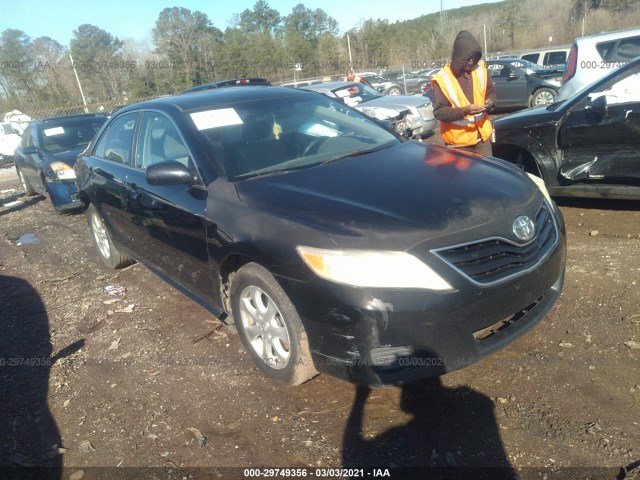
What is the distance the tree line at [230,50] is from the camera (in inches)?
1145

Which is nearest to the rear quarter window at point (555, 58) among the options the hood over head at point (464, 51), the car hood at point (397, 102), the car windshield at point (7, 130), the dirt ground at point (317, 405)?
the car hood at point (397, 102)

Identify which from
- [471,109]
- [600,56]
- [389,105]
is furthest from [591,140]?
[389,105]

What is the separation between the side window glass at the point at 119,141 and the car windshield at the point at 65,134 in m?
4.41

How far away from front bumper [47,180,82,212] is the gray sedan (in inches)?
202

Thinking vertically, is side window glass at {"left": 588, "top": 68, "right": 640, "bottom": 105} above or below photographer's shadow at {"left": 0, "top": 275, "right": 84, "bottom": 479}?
above

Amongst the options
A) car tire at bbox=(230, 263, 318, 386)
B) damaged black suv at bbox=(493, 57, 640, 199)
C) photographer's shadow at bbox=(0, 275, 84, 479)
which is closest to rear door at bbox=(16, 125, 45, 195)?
photographer's shadow at bbox=(0, 275, 84, 479)

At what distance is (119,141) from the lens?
14.6 ft

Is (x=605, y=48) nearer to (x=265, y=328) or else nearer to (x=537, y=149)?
(x=537, y=149)

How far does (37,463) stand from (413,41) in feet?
160

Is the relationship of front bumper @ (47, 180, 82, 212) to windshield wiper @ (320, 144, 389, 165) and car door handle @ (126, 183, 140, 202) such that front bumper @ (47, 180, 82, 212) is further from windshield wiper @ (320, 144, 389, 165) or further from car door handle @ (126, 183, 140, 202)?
windshield wiper @ (320, 144, 389, 165)

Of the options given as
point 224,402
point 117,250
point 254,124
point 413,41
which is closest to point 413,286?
point 224,402

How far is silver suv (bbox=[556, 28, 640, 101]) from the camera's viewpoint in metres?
8.80

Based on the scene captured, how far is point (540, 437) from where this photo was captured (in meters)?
2.34

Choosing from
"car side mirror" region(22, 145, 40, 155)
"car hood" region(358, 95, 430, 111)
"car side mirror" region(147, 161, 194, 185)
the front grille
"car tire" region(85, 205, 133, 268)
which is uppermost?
"car side mirror" region(147, 161, 194, 185)
